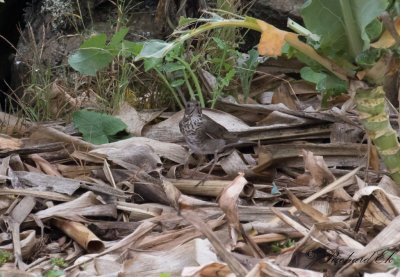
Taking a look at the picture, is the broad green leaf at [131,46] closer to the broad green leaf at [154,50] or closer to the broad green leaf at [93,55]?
the broad green leaf at [93,55]

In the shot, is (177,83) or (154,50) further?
(177,83)

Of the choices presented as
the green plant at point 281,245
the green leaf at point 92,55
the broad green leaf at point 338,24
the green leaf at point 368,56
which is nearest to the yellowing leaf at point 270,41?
the broad green leaf at point 338,24

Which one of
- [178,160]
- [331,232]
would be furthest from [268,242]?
[178,160]

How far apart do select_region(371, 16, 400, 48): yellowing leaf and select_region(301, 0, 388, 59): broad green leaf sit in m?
0.06

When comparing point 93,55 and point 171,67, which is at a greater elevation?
point 93,55

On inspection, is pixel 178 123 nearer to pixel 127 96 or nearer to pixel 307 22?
pixel 127 96

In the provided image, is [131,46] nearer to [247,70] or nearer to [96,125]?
[96,125]

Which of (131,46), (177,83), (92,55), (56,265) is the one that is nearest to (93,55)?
(92,55)

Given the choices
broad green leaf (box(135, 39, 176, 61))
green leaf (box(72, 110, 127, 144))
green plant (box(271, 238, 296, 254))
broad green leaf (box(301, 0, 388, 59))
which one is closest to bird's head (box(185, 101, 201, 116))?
green leaf (box(72, 110, 127, 144))

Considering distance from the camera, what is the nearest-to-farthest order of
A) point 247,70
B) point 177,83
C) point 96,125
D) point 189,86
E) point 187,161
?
point 187,161 → point 96,125 → point 177,83 → point 189,86 → point 247,70

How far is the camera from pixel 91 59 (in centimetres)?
418

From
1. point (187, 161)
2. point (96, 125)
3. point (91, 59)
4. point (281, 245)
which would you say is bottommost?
point (187, 161)

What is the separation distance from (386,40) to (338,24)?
0.24 meters

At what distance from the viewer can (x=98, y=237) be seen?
10.5 ft
